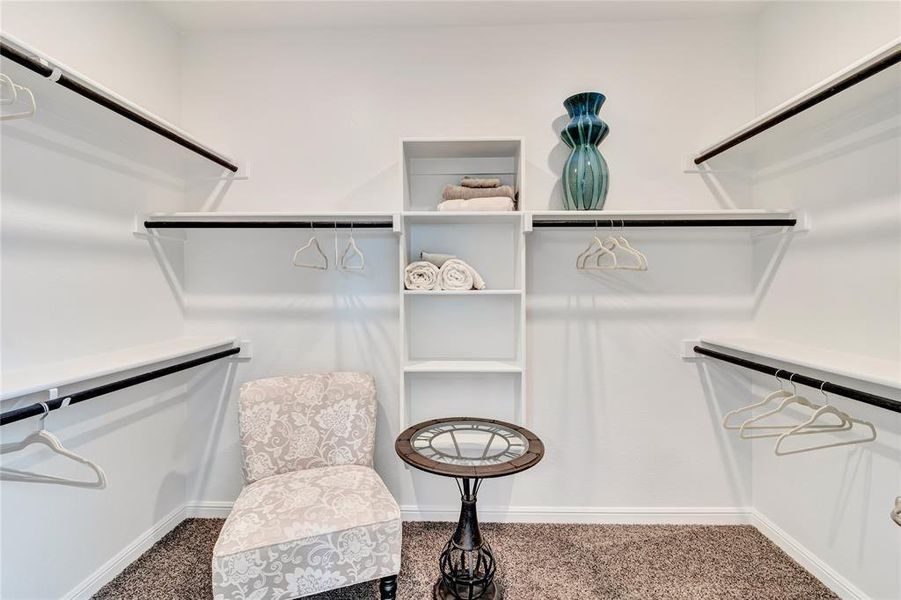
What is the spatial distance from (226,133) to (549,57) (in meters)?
1.70

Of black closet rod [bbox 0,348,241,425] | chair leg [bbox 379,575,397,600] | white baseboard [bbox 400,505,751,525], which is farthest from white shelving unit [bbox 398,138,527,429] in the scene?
black closet rod [bbox 0,348,241,425]

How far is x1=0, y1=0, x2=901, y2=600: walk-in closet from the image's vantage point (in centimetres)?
153

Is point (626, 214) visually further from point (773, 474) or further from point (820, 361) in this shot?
point (773, 474)

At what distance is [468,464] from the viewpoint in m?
1.44

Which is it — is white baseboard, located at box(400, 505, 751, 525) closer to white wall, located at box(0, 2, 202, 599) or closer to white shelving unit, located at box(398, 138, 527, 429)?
white shelving unit, located at box(398, 138, 527, 429)

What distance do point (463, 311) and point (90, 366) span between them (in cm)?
149

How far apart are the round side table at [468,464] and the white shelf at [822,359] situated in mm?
966

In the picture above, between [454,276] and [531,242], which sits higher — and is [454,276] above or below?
below

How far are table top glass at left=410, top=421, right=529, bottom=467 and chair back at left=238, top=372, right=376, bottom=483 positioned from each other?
1.08 ft

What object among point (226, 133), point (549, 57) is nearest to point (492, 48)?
point (549, 57)

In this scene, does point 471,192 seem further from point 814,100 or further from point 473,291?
point 814,100

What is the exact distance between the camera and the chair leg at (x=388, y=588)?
1483mm

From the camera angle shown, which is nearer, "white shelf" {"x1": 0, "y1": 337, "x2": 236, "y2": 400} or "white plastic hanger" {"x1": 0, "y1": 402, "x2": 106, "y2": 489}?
"white plastic hanger" {"x1": 0, "y1": 402, "x2": 106, "y2": 489}

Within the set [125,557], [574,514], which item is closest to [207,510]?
[125,557]
